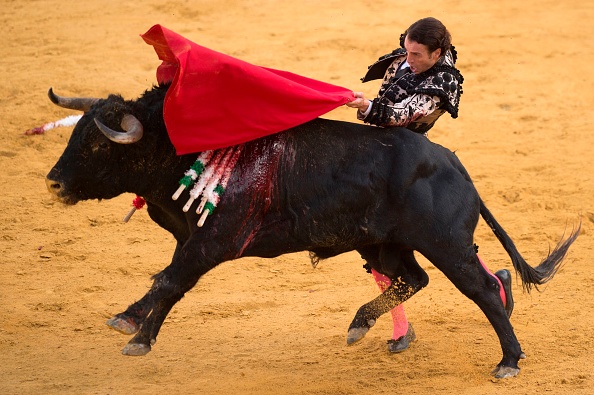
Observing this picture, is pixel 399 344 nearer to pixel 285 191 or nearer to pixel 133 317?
pixel 285 191

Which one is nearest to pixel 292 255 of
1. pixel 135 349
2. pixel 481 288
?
pixel 481 288

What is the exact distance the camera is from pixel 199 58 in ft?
16.8

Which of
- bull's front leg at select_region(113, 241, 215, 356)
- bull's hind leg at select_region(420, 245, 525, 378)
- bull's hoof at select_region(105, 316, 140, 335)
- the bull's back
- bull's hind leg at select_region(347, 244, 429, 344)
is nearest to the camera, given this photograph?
bull's hoof at select_region(105, 316, 140, 335)

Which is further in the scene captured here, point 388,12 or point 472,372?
point 388,12

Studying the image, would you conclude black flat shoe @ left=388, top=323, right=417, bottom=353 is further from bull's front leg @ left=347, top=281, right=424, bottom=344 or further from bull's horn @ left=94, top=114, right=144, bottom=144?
bull's horn @ left=94, top=114, right=144, bottom=144

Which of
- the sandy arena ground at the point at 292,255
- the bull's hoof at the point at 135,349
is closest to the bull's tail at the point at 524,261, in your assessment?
the sandy arena ground at the point at 292,255

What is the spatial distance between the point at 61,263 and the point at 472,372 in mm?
3346

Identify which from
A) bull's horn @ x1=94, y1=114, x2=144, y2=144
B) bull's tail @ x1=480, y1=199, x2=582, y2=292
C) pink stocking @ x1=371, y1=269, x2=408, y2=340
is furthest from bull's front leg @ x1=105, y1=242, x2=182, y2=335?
bull's tail @ x1=480, y1=199, x2=582, y2=292

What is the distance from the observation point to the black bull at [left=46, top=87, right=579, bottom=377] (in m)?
5.15

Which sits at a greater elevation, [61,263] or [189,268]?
[189,268]

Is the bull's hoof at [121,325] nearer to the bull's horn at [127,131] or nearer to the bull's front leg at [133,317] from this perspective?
the bull's front leg at [133,317]

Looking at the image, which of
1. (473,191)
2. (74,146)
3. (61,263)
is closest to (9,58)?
(61,263)

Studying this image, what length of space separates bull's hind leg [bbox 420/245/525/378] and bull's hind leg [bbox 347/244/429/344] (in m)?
0.37

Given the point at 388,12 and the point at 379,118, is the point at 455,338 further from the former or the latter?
the point at 388,12
